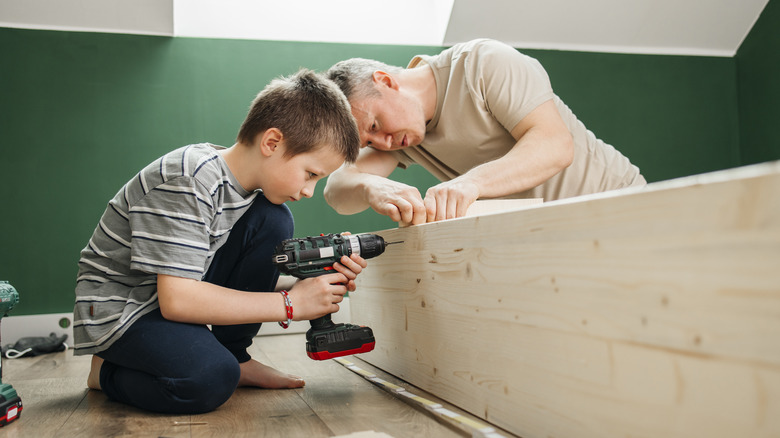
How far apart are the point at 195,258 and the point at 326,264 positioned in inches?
12.4

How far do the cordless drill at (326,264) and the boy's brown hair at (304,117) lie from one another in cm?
22

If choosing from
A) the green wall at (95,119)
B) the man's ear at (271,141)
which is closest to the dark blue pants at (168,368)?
the man's ear at (271,141)

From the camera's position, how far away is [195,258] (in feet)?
4.37

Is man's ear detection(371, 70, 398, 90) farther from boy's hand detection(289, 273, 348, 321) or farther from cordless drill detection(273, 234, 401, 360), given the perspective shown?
boy's hand detection(289, 273, 348, 321)

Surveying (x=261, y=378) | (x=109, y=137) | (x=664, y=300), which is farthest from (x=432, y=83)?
(x=109, y=137)

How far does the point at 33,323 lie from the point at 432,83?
86.7 inches

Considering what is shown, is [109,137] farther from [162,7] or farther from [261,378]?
[261,378]

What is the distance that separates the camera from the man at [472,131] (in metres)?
1.74

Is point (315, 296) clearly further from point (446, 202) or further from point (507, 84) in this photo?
point (507, 84)

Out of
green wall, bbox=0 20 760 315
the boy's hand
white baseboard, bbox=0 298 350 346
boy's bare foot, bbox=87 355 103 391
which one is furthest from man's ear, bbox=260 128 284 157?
green wall, bbox=0 20 760 315

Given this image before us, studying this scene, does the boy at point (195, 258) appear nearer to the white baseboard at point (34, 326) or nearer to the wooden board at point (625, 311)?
the wooden board at point (625, 311)

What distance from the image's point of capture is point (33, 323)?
111 inches

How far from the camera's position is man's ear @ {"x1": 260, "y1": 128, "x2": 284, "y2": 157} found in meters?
1.46

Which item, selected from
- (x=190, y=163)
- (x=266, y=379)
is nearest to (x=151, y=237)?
(x=190, y=163)
